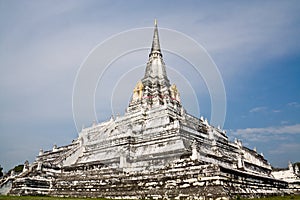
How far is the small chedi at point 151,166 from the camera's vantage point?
21734 millimetres

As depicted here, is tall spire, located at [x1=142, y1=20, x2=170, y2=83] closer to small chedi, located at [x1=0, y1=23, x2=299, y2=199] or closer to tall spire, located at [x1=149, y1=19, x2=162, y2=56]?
tall spire, located at [x1=149, y1=19, x2=162, y2=56]

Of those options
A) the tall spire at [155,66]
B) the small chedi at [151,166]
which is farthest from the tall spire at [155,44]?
the small chedi at [151,166]

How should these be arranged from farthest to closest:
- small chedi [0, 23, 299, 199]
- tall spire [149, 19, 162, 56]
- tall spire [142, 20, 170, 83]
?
tall spire [149, 19, 162, 56], tall spire [142, 20, 170, 83], small chedi [0, 23, 299, 199]

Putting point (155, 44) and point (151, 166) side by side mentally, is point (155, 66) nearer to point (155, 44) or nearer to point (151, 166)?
point (155, 44)

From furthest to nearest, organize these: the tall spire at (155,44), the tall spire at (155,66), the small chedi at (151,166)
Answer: the tall spire at (155,44) → the tall spire at (155,66) → the small chedi at (151,166)

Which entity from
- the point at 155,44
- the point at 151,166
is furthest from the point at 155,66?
the point at 151,166

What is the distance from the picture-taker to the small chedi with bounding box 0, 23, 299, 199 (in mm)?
21734

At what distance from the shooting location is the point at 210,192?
19703mm

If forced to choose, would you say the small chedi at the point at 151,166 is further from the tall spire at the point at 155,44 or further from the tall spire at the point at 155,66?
the tall spire at the point at 155,44

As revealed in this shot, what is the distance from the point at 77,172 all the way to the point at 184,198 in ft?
52.2

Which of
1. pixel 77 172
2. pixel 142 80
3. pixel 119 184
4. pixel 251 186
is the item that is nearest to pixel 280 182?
pixel 251 186

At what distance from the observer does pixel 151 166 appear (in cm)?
2844

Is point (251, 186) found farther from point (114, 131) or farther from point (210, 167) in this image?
point (114, 131)

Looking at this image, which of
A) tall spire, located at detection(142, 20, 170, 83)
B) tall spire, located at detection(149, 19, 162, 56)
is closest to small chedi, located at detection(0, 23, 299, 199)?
tall spire, located at detection(142, 20, 170, 83)
